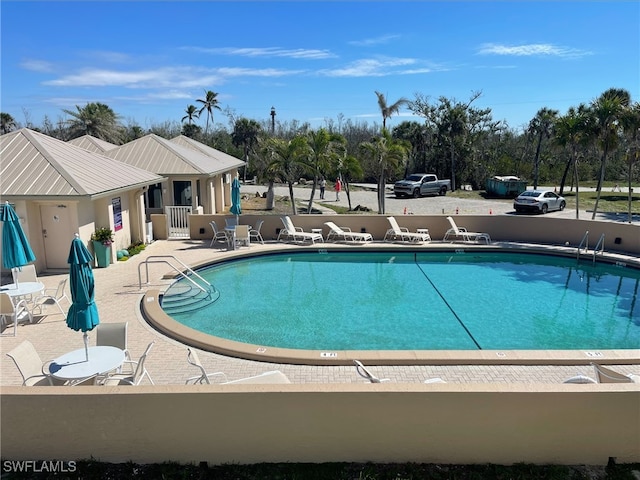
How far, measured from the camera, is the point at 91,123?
1479 inches

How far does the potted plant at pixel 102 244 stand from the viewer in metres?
14.3

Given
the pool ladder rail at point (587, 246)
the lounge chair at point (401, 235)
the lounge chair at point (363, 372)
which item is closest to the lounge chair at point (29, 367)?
the lounge chair at point (363, 372)

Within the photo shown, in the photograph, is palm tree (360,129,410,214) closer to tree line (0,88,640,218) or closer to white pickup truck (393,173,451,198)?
tree line (0,88,640,218)

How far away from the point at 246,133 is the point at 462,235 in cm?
3452

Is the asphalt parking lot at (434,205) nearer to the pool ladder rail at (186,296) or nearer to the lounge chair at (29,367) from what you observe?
the pool ladder rail at (186,296)

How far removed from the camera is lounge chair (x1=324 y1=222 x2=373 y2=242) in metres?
18.5

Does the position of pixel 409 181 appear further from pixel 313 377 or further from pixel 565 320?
pixel 313 377

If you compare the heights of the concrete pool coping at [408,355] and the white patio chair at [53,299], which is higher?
the white patio chair at [53,299]

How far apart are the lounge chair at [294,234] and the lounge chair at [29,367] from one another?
39.1 feet

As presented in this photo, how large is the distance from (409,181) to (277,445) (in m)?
32.0

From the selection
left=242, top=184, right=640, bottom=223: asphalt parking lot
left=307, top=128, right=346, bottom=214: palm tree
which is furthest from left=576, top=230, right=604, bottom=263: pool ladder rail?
left=307, top=128, right=346, bottom=214: palm tree

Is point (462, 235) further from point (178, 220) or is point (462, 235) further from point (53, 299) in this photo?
point (53, 299)

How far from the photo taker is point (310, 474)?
5.30 meters

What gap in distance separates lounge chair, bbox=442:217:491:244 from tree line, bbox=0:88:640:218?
6.37m
